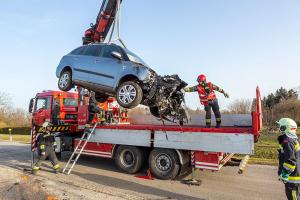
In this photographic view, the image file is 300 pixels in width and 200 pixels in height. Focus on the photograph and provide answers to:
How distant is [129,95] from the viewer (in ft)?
25.5

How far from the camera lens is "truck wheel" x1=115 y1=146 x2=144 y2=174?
26.3 feet

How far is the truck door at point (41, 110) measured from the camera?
418 inches

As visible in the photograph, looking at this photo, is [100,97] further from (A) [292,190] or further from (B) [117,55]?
(A) [292,190]

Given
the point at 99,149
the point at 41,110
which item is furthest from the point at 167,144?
the point at 41,110

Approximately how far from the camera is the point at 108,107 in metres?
10.1

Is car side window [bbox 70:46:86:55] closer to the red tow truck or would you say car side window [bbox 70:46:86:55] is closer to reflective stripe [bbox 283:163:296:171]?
the red tow truck

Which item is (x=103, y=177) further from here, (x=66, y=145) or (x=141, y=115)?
(x=141, y=115)

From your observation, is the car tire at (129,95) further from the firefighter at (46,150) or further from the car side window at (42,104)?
the car side window at (42,104)

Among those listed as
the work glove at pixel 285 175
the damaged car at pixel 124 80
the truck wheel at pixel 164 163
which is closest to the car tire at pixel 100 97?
the damaged car at pixel 124 80

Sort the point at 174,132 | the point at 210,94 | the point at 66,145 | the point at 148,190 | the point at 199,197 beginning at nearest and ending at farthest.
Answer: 1. the point at 199,197
2. the point at 148,190
3. the point at 174,132
4. the point at 210,94
5. the point at 66,145

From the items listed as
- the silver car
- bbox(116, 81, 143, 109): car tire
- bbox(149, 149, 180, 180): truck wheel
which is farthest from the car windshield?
bbox(149, 149, 180, 180): truck wheel

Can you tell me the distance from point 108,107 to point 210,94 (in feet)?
11.8

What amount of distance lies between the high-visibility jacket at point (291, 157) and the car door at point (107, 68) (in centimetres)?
476

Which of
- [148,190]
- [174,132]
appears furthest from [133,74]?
[148,190]
